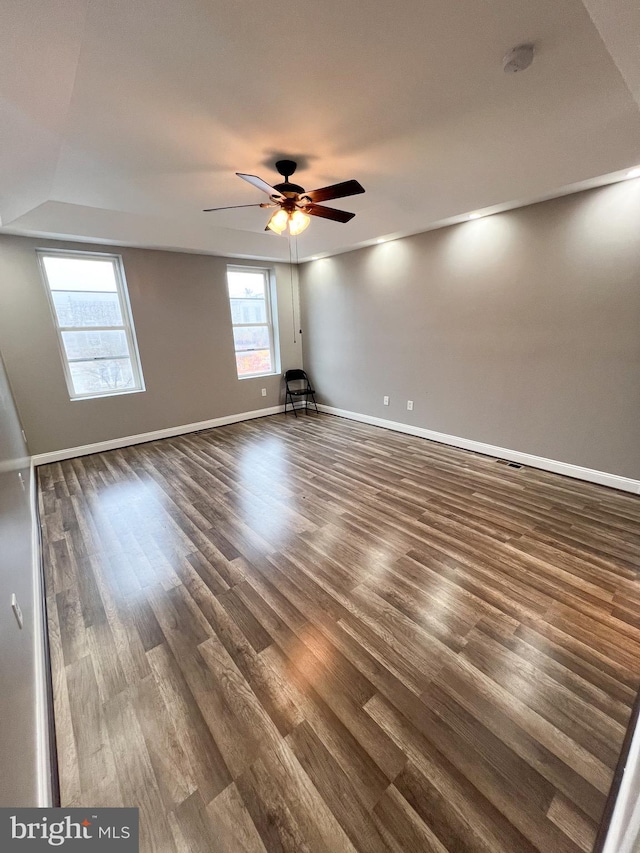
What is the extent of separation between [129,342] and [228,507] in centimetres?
287

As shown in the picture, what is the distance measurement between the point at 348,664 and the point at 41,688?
1277 mm

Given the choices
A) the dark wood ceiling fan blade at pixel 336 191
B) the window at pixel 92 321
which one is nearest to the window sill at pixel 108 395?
the window at pixel 92 321

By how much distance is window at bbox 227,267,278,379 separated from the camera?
5.16 meters

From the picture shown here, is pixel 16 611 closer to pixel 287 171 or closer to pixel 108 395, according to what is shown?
pixel 287 171

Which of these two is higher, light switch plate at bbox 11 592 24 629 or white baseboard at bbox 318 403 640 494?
light switch plate at bbox 11 592 24 629

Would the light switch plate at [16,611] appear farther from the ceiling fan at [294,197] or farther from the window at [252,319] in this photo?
the window at [252,319]

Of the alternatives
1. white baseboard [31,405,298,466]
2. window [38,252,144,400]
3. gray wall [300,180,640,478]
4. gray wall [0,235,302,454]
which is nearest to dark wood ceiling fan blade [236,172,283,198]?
gray wall [300,180,640,478]

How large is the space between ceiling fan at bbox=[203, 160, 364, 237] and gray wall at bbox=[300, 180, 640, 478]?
1758mm

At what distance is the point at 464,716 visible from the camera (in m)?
1.27

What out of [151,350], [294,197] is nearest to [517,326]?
[294,197]

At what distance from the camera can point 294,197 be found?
2.39 meters

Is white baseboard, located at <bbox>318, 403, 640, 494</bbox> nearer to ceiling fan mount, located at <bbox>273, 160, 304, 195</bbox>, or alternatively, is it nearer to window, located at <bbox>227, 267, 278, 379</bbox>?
window, located at <bbox>227, 267, 278, 379</bbox>

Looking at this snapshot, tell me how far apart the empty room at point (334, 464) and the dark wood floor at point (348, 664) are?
0.01m

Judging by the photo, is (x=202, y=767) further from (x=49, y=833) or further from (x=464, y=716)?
(x=464, y=716)
